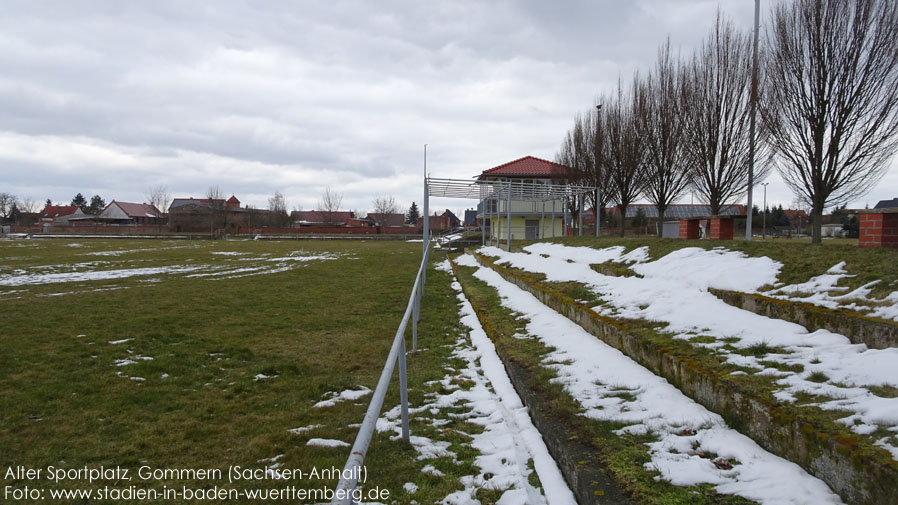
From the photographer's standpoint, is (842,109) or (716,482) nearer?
(716,482)

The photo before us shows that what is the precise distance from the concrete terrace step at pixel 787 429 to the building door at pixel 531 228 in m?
26.0

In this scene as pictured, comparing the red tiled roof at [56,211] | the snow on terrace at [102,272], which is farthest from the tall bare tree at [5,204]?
the snow on terrace at [102,272]

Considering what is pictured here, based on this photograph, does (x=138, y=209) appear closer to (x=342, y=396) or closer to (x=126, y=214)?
(x=126, y=214)

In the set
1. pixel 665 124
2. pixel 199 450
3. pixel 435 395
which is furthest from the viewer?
pixel 665 124

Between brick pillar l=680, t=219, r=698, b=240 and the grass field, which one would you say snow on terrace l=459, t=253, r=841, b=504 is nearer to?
the grass field

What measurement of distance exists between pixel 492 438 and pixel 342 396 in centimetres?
192

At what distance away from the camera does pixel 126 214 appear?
8981cm

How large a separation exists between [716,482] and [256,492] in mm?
2649

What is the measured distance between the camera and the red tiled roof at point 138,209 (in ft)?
296

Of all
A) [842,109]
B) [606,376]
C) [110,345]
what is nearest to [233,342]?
[110,345]

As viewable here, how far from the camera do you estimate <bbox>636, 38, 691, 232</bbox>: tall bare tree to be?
1535 centimetres

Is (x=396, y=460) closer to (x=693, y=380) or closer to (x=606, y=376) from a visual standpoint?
(x=606, y=376)

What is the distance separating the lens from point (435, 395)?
4.73 metres

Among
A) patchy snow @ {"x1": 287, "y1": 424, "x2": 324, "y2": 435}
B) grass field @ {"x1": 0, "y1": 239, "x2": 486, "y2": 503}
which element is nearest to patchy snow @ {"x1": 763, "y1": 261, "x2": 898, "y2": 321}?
grass field @ {"x1": 0, "y1": 239, "x2": 486, "y2": 503}
